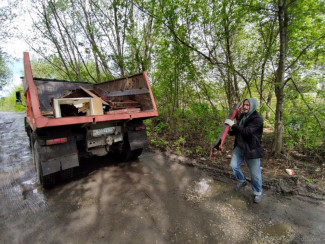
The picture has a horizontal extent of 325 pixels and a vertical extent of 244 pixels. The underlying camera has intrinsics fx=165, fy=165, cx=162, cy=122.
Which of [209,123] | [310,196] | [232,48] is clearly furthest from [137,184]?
[232,48]

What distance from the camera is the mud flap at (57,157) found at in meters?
2.58

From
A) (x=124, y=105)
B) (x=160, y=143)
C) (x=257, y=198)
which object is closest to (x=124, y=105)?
(x=124, y=105)

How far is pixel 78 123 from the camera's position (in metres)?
2.58

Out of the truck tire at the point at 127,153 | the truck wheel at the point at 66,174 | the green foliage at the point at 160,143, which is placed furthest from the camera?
the green foliage at the point at 160,143

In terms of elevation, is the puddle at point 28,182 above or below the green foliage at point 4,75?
below

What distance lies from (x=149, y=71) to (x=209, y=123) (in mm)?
3371

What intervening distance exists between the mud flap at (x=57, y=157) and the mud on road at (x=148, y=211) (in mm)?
475

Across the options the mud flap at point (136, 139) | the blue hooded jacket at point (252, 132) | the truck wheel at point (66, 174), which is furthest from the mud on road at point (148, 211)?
the blue hooded jacket at point (252, 132)

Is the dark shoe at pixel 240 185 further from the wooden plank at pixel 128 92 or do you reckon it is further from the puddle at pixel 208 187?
the wooden plank at pixel 128 92

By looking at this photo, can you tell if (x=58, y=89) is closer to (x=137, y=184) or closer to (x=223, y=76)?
(x=137, y=184)

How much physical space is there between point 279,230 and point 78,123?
306 cm

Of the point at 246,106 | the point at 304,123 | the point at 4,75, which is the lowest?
the point at 304,123

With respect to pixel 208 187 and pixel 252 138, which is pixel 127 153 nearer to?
pixel 208 187

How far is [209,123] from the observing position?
5.37 meters
